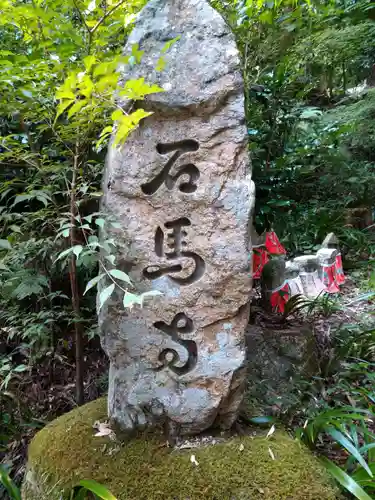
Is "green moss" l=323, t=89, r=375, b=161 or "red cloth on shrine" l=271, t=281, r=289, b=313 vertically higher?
"green moss" l=323, t=89, r=375, b=161

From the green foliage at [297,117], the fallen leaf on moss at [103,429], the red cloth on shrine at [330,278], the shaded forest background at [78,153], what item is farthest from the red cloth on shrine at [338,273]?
the fallen leaf on moss at [103,429]

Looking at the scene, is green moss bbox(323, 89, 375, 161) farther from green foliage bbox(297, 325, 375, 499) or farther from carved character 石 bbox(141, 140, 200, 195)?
carved character 石 bbox(141, 140, 200, 195)

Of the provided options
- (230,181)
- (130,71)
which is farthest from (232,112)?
(130,71)

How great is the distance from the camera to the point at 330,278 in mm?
3615

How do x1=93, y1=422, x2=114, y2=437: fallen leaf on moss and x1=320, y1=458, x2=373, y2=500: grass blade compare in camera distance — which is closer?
x1=320, y1=458, x2=373, y2=500: grass blade

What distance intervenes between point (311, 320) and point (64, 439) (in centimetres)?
205

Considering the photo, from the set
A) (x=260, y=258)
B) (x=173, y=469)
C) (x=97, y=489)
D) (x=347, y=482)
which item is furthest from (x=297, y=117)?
(x=97, y=489)

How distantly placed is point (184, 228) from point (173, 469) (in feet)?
3.02

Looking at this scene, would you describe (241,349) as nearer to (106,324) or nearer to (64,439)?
(106,324)

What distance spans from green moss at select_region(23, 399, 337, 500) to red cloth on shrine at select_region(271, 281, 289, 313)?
131 cm

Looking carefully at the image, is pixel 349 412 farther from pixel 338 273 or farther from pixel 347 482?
pixel 338 273

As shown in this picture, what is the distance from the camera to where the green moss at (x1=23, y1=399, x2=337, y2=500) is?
1.44m

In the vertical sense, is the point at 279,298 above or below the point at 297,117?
below

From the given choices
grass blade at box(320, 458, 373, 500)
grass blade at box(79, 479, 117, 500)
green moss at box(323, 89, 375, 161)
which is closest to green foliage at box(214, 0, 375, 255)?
green moss at box(323, 89, 375, 161)
